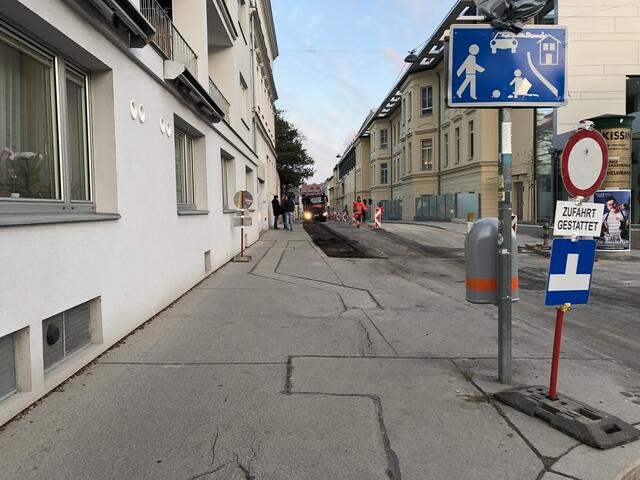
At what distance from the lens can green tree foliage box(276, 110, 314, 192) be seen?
53.3 m

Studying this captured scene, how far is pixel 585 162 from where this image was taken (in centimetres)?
384

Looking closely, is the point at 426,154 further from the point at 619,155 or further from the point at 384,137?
the point at 619,155

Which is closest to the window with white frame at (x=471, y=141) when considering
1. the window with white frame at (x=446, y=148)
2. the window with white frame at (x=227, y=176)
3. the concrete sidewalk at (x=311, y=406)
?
the window with white frame at (x=446, y=148)

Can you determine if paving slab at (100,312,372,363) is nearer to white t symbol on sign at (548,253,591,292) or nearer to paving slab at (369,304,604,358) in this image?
paving slab at (369,304,604,358)

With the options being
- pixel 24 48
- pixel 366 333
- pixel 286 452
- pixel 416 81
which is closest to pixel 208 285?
pixel 366 333

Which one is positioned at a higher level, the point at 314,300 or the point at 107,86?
the point at 107,86

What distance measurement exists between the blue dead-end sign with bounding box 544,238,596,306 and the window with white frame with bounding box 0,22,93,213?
4.13 m

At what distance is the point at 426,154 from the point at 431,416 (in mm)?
39237

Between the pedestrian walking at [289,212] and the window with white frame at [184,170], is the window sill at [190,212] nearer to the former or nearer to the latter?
the window with white frame at [184,170]

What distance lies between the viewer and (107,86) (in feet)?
17.9

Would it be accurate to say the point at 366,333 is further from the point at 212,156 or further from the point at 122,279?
the point at 212,156

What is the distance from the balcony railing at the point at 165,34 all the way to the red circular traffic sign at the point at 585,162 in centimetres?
578

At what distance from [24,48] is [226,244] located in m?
8.93

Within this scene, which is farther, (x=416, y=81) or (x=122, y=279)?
(x=416, y=81)
